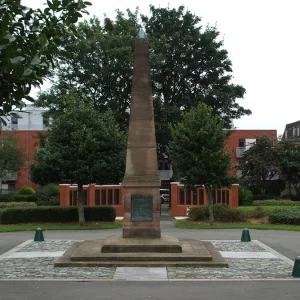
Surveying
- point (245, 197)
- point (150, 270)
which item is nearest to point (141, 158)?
point (150, 270)

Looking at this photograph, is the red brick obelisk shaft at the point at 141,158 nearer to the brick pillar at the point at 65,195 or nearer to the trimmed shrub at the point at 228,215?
the trimmed shrub at the point at 228,215

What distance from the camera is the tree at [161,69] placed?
38.2 m

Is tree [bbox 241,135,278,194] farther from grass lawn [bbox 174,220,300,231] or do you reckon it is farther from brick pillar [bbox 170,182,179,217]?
grass lawn [bbox 174,220,300,231]

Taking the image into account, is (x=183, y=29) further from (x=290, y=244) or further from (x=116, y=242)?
(x=116, y=242)

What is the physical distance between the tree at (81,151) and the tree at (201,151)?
3.10m

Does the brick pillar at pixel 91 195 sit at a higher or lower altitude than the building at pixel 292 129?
lower

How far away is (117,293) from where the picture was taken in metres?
9.51

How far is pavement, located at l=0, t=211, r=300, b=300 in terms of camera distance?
9.45 meters

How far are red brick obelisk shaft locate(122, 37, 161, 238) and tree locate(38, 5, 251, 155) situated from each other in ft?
73.9

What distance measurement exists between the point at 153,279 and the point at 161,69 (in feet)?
103

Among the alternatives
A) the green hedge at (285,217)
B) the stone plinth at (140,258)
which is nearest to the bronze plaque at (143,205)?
the stone plinth at (140,258)

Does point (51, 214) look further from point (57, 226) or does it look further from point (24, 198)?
point (24, 198)

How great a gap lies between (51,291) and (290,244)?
1078 cm

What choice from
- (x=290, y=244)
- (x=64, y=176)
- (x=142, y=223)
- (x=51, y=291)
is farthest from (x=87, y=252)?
(x=64, y=176)
